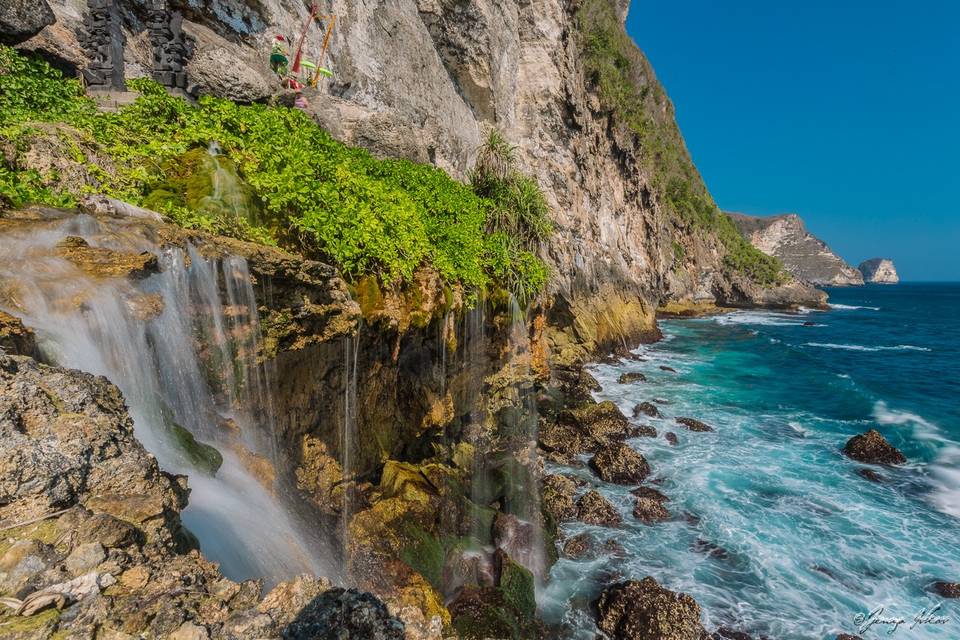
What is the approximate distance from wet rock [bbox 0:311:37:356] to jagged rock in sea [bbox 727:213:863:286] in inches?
7571

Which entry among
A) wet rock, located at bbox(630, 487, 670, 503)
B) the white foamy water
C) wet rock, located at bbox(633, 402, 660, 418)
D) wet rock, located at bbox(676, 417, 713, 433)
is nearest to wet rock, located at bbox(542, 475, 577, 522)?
wet rock, located at bbox(630, 487, 670, 503)

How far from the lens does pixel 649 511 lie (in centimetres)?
1227

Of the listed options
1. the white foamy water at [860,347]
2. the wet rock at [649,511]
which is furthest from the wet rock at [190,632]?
the white foamy water at [860,347]

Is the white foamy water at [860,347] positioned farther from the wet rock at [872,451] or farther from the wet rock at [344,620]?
the wet rock at [344,620]

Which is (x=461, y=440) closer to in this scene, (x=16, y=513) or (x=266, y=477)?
(x=266, y=477)

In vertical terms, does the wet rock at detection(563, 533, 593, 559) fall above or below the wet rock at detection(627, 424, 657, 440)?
below

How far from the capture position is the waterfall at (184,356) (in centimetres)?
372

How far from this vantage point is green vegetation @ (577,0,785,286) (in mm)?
36375

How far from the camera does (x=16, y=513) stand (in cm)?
218

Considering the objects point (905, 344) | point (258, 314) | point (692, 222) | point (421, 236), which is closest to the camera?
point (258, 314)

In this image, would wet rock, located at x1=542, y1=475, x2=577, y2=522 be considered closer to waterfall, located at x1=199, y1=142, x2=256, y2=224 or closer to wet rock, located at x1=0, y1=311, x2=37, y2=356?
waterfall, located at x1=199, y1=142, x2=256, y2=224

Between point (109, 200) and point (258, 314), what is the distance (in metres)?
2.10

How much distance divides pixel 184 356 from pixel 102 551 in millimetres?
2937

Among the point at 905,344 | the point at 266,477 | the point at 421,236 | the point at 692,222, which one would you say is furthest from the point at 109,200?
the point at 692,222
